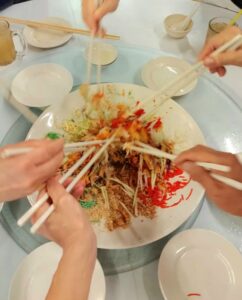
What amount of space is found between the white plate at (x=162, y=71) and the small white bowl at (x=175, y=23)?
9.5 inches

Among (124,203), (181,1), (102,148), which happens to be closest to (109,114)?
(102,148)

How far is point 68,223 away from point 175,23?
4.53 feet

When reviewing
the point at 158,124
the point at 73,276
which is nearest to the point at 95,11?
the point at 158,124

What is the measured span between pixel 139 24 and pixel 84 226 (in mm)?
1389

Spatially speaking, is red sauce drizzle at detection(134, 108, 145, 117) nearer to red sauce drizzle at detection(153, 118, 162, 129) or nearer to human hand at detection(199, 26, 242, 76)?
red sauce drizzle at detection(153, 118, 162, 129)

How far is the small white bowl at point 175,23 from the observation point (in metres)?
1.73

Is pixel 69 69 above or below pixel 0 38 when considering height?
below

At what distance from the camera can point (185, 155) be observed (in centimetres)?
82

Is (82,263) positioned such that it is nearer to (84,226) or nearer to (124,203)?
(84,226)

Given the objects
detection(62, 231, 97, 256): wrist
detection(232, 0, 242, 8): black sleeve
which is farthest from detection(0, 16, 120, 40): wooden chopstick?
detection(62, 231, 97, 256): wrist

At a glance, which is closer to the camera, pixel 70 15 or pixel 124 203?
pixel 124 203

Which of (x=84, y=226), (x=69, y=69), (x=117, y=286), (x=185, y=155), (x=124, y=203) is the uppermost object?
(x=185, y=155)

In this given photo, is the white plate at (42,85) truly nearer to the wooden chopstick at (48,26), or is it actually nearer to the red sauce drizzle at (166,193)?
the wooden chopstick at (48,26)

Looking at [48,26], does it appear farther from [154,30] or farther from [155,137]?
[155,137]
